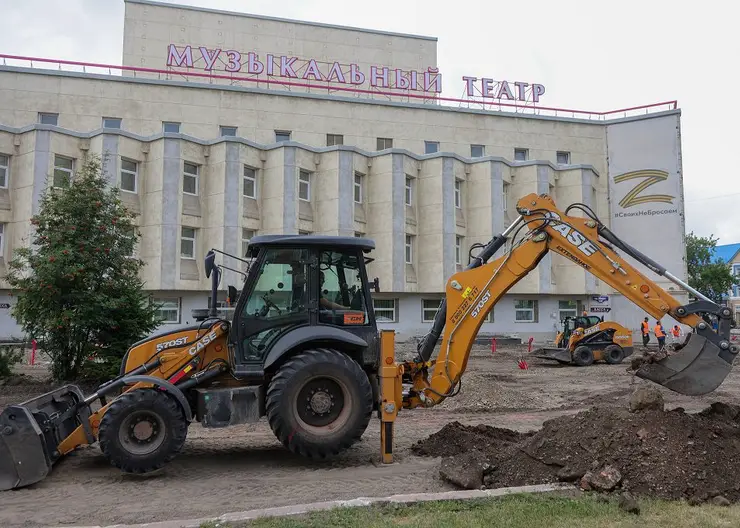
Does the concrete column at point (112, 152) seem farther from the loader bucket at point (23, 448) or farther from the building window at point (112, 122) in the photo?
the loader bucket at point (23, 448)

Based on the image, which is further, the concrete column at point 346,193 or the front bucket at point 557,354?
the concrete column at point 346,193

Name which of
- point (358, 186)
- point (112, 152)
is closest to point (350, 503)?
point (112, 152)

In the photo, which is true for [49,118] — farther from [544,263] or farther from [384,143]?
[544,263]

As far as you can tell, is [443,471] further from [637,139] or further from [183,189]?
[637,139]

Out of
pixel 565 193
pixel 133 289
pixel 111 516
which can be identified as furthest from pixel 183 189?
pixel 111 516

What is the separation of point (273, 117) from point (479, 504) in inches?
1358

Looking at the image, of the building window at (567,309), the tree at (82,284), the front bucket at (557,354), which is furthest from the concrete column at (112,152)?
the building window at (567,309)

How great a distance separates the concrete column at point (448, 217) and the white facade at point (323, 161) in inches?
3.7

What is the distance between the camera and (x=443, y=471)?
23.4 feet

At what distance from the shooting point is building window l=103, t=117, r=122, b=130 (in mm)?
35188

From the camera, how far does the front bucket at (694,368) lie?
7621 millimetres

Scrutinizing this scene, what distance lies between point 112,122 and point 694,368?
34909 millimetres

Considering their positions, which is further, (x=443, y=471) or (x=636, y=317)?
(x=636, y=317)

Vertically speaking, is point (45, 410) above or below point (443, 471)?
above
